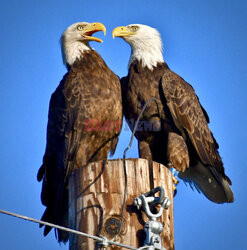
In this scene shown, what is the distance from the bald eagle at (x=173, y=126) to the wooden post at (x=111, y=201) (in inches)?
106

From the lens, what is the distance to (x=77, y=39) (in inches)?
306

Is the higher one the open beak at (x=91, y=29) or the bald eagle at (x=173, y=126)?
the open beak at (x=91, y=29)

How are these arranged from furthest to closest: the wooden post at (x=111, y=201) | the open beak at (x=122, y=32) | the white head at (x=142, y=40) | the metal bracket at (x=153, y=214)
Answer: the open beak at (x=122, y=32)
the white head at (x=142, y=40)
the wooden post at (x=111, y=201)
the metal bracket at (x=153, y=214)

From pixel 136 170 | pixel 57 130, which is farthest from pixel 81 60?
pixel 136 170

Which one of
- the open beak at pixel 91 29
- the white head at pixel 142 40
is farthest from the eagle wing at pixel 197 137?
the open beak at pixel 91 29

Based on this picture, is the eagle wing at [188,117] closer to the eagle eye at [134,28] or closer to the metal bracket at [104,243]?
the eagle eye at [134,28]

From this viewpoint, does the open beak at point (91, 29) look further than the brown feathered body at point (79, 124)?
Yes

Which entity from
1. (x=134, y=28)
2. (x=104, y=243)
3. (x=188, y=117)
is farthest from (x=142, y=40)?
(x=104, y=243)

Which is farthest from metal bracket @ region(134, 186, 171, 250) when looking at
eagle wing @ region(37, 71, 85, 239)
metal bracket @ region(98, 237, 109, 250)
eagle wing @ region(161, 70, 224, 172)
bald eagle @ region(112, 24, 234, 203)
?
eagle wing @ region(161, 70, 224, 172)

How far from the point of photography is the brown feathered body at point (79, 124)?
21.9ft

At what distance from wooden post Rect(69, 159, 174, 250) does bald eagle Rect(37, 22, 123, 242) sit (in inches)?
83.4

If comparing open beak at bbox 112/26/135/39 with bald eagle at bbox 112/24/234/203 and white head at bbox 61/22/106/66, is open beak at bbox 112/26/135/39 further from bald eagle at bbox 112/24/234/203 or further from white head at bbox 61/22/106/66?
bald eagle at bbox 112/24/234/203

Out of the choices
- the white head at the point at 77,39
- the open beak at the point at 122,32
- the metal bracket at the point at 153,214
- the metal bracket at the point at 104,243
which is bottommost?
the metal bracket at the point at 104,243

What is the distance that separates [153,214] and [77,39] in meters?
4.38
